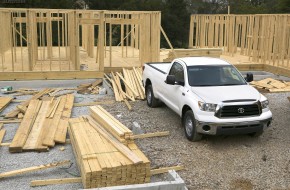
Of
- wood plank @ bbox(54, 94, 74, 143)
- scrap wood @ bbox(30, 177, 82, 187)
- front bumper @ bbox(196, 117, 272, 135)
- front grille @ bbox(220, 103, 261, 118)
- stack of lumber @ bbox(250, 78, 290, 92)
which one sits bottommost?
scrap wood @ bbox(30, 177, 82, 187)

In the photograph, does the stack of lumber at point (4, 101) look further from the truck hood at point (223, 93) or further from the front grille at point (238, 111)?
the front grille at point (238, 111)

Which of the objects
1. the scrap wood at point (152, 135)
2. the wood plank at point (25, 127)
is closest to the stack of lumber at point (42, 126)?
the wood plank at point (25, 127)

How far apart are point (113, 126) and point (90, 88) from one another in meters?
6.77

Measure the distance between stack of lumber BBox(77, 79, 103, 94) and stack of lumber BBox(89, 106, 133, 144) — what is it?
15.8 ft

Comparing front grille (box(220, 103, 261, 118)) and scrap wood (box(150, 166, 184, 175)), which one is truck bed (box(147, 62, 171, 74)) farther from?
scrap wood (box(150, 166, 184, 175))

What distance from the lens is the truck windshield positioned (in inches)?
343

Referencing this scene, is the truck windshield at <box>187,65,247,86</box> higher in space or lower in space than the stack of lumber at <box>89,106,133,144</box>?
higher

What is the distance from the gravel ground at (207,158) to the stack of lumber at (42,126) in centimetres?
21

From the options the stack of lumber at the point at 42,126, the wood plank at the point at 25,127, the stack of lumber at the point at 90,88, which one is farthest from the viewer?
the stack of lumber at the point at 90,88

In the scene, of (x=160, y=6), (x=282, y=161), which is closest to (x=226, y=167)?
(x=282, y=161)

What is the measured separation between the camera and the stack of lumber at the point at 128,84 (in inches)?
485

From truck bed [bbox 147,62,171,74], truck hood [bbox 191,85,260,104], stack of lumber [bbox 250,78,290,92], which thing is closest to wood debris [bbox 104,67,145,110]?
truck bed [bbox 147,62,171,74]

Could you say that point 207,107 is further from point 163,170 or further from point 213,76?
point 163,170

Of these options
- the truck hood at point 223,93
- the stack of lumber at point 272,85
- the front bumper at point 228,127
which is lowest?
the front bumper at point 228,127
